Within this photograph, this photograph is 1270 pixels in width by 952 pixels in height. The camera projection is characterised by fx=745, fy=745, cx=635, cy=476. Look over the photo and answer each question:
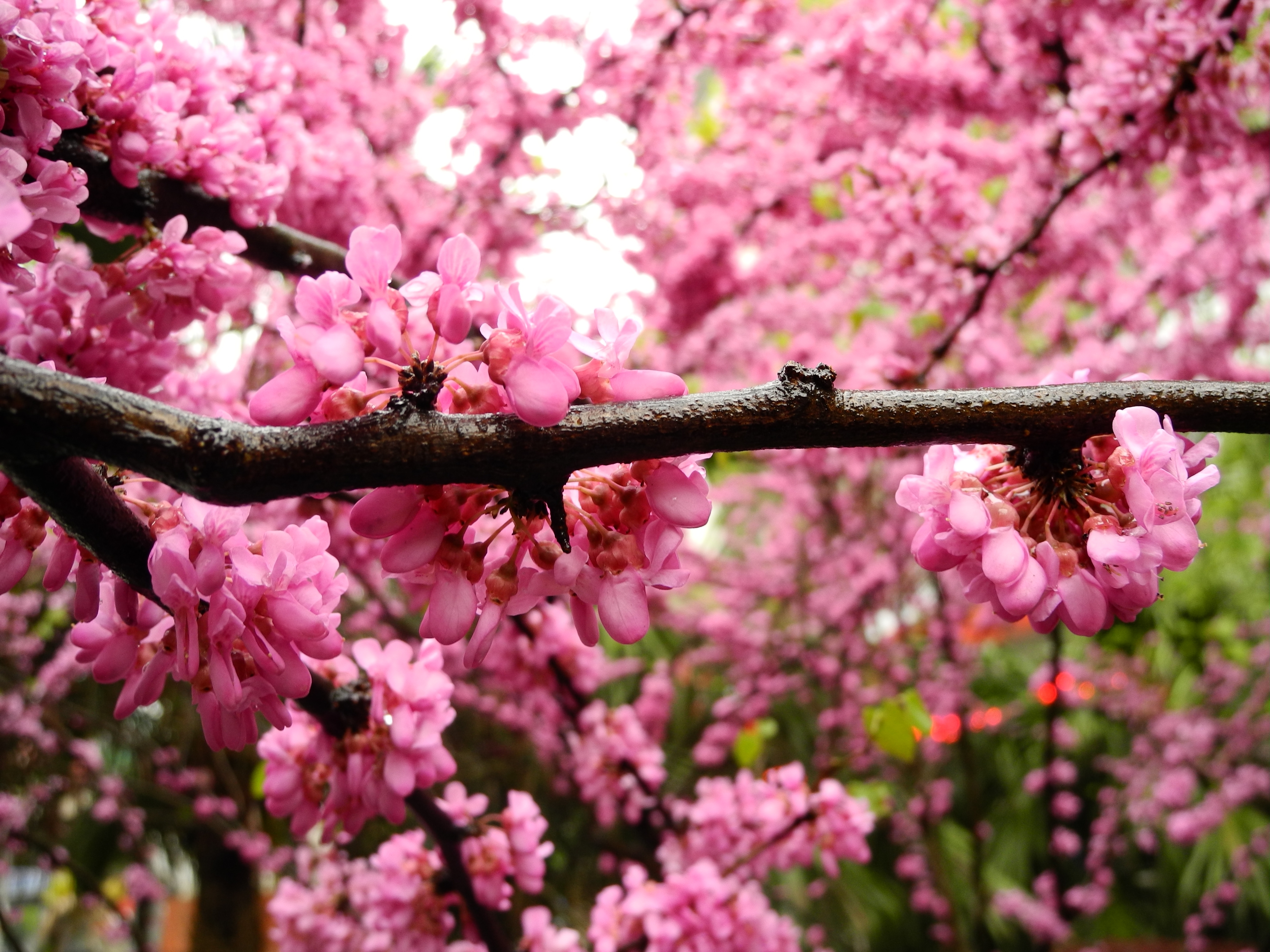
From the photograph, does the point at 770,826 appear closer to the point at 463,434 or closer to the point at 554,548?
the point at 554,548

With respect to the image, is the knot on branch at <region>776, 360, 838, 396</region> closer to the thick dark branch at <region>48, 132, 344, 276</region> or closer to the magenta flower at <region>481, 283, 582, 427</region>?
the magenta flower at <region>481, 283, 582, 427</region>

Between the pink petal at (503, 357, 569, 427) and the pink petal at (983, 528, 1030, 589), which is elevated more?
the pink petal at (503, 357, 569, 427)

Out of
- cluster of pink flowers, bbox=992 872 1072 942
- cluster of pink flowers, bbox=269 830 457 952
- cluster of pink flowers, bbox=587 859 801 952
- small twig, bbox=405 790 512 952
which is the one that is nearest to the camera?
small twig, bbox=405 790 512 952

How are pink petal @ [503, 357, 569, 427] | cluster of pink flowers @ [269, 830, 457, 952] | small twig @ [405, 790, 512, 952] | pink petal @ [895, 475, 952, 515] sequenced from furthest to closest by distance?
1. cluster of pink flowers @ [269, 830, 457, 952]
2. small twig @ [405, 790, 512, 952]
3. pink petal @ [895, 475, 952, 515]
4. pink petal @ [503, 357, 569, 427]

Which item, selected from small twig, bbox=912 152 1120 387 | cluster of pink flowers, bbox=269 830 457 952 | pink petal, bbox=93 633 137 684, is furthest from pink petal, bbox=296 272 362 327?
small twig, bbox=912 152 1120 387

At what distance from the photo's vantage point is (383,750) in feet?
2.92

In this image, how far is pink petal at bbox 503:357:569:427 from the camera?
53 cm

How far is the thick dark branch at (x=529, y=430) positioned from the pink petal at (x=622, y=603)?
0.10 metres

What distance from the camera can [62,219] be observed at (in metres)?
0.63

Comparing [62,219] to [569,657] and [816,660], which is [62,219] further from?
[816,660]

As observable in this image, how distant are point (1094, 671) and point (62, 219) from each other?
5757 millimetres

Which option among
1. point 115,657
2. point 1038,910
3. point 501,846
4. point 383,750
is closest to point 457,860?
point 501,846

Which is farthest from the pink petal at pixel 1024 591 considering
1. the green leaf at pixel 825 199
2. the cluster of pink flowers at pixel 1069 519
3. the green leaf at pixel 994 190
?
the green leaf at pixel 994 190

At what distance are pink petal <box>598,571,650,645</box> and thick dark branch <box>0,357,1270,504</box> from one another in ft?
0.34
